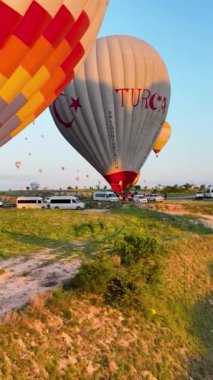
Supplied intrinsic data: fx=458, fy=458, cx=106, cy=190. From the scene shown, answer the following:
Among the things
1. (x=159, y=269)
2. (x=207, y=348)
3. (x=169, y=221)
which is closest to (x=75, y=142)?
(x=169, y=221)

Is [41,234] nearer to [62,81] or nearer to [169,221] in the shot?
[169,221]

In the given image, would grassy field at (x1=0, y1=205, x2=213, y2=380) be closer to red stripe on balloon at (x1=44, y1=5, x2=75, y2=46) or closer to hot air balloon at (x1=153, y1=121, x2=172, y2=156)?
red stripe on balloon at (x1=44, y1=5, x2=75, y2=46)

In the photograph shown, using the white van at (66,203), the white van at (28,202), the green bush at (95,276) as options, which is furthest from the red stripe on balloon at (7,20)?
the white van at (28,202)

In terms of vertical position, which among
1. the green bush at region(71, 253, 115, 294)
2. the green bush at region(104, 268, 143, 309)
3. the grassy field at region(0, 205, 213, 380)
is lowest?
the grassy field at region(0, 205, 213, 380)

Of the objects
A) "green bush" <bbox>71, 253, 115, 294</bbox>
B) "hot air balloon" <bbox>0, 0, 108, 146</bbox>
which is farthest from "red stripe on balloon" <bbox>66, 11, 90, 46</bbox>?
"green bush" <bbox>71, 253, 115, 294</bbox>

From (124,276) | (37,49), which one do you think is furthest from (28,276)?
(37,49)

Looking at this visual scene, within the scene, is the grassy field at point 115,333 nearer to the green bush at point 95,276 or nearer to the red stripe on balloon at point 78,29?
the green bush at point 95,276

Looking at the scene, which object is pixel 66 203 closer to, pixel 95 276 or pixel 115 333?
pixel 95 276

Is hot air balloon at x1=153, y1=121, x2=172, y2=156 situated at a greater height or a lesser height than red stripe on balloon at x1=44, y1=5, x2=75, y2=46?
greater
